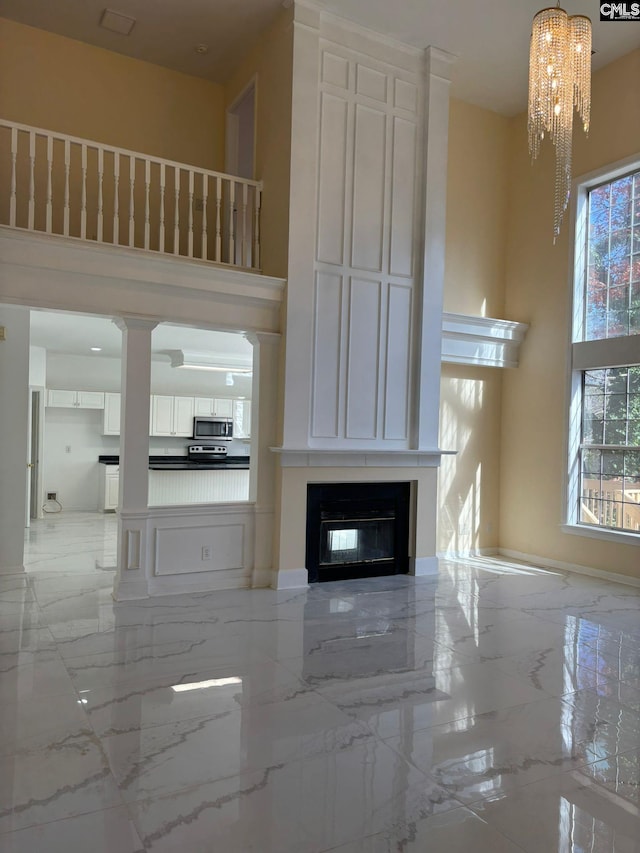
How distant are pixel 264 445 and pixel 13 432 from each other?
95.4 inches

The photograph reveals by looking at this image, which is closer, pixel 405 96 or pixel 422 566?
pixel 405 96

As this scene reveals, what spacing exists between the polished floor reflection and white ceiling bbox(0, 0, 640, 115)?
5.32 metres

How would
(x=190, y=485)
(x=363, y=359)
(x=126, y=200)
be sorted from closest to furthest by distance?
(x=363, y=359) < (x=126, y=200) < (x=190, y=485)

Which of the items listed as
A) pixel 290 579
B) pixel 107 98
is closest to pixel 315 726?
pixel 290 579

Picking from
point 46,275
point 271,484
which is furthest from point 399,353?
point 46,275

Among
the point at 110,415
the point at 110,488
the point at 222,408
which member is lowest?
the point at 110,488

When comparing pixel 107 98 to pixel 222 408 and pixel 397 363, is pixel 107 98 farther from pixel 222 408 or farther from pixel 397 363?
pixel 222 408

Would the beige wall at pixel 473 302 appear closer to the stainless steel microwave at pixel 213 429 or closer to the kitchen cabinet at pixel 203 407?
the stainless steel microwave at pixel 213 429

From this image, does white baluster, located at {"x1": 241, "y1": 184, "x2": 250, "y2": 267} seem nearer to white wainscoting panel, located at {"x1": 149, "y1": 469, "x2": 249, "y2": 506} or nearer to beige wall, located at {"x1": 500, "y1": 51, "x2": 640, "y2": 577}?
beige wall, located at {"x1": 500, "y1": 51, "x2": 640, "y2": 577}

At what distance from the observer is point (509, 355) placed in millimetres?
7418

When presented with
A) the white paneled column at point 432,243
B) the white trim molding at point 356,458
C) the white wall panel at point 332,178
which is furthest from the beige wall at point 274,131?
the white trim molding at point 356,458

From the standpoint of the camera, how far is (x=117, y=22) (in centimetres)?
591

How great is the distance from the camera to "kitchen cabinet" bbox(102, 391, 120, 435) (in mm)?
11039

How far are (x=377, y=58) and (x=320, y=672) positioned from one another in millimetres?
5599
